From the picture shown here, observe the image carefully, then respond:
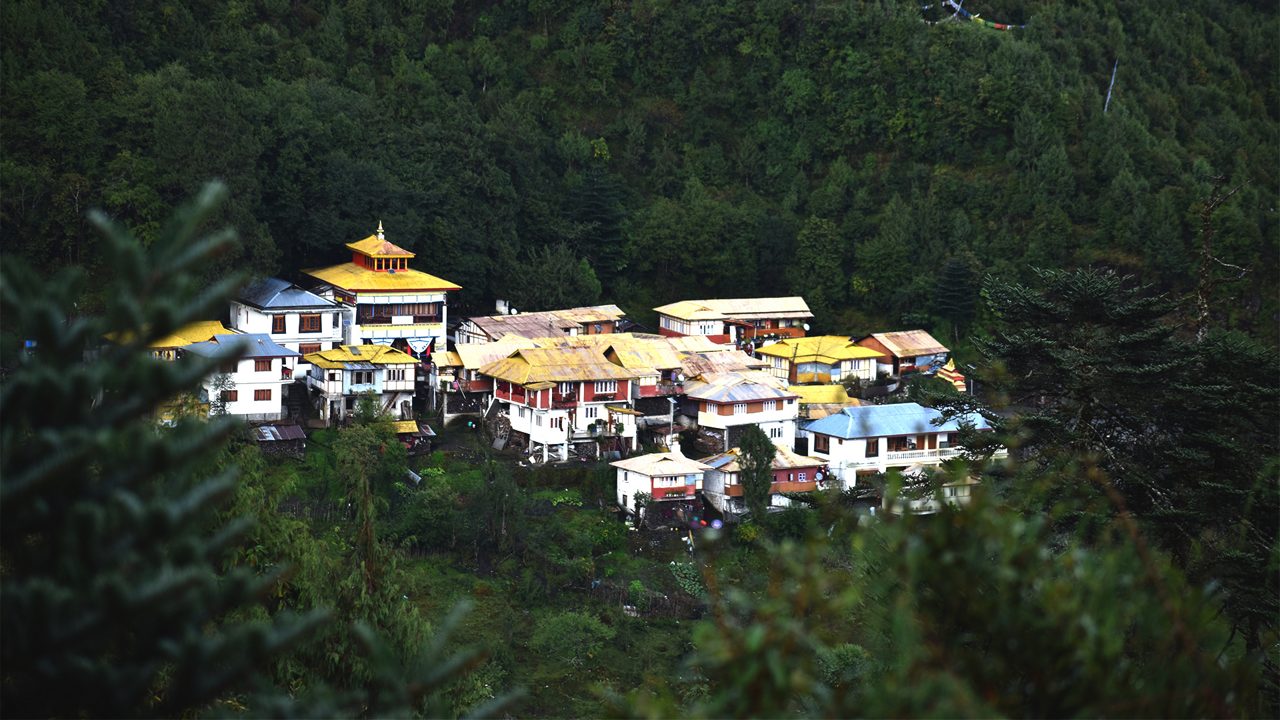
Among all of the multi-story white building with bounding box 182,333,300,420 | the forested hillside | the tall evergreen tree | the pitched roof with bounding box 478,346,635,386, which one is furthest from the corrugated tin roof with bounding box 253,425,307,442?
the tall evergreen tree

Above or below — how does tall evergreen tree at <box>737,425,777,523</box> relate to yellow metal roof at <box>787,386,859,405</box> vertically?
below

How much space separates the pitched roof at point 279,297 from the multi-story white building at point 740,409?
5.95m

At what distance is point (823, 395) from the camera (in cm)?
2236

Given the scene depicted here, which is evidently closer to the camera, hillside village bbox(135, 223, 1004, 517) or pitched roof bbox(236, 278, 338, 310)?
hillside village bbox(135, 223, 1004, 517)

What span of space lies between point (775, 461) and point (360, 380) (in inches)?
243

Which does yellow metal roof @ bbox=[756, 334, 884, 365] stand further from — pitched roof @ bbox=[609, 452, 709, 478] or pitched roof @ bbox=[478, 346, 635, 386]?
pitched roof @ bbox=[609, 452, 709, 478]

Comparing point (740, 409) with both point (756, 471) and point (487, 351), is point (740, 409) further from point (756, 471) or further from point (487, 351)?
point (487, 351)

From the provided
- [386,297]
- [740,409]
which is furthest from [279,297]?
[740,409]

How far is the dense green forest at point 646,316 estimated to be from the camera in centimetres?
317

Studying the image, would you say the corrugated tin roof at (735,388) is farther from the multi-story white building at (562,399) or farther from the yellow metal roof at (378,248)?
the yellow metal roof at (378,248)

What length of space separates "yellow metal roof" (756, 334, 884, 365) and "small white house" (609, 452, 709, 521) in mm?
5809

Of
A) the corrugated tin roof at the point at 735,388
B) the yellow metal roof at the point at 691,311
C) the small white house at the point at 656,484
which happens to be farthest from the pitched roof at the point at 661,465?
the yellow metal roof at the point at 691,311

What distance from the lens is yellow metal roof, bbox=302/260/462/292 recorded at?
22141 millimetres

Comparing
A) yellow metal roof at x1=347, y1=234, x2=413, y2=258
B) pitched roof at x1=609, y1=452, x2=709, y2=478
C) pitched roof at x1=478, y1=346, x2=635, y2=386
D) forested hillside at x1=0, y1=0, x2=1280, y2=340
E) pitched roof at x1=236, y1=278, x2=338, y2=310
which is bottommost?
pitched roof at x1=609, y1=452, x2=709, y2=478
